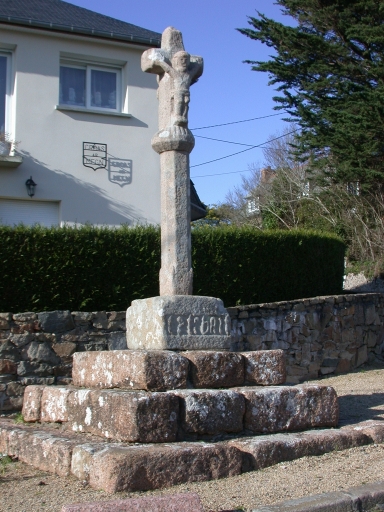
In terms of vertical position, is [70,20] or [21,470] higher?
[70,20]

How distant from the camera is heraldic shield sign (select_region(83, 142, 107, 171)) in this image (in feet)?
40.3

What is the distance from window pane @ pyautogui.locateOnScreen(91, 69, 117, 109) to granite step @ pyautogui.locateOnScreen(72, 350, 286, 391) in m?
8.21

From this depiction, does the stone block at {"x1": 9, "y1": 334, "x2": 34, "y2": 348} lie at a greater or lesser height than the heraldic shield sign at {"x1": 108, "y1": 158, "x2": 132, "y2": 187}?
lesser

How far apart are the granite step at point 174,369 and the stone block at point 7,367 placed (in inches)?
108

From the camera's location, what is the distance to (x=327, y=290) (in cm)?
1265

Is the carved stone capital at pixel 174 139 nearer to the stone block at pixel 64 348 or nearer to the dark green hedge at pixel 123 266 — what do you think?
the dark green hedge at pixel 123 266

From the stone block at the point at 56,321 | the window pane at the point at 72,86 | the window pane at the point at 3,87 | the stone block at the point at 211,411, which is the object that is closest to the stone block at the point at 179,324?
the stone block at the point at 211,411

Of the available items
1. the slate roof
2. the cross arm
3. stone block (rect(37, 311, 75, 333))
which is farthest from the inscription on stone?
the slate roof

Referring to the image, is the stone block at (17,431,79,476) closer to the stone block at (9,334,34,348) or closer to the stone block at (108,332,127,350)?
the stone block at (9,334,34,348)

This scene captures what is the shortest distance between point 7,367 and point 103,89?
6840 millimetres

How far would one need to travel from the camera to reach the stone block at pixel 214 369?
16.5ft

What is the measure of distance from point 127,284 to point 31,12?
20.8ft

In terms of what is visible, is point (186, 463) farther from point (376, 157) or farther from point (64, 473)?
point (376, 157)

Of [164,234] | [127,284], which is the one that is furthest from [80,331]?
[164,234]
